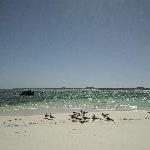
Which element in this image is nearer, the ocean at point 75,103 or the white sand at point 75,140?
the white sand at point 75,140

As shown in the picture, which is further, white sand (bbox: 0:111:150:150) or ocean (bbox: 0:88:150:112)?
ocean (bbox: 0:88:150:112)

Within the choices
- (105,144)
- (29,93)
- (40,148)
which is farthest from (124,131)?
(29,93)

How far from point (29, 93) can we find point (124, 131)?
7997cm

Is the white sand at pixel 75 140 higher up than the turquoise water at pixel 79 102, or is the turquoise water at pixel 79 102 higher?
the white sand at pixel 75 140

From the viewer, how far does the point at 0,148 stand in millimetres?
9672

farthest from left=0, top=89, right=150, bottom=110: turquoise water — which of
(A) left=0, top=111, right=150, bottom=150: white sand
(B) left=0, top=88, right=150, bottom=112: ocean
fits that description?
(A) left=0, top=111, right=150, bottom=150: white sand

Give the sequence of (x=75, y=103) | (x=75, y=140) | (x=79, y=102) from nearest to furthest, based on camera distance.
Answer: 1. (x=75, y=140)
2. (x=75, y=103)
3. (x=79, y=102)

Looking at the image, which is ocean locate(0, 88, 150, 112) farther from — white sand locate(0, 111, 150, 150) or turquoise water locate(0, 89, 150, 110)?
white sand locate(0, 111, 150, 150)

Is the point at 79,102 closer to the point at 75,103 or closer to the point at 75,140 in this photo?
the point at 75,103

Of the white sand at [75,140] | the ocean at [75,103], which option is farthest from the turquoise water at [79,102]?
the white sand at [75,140]

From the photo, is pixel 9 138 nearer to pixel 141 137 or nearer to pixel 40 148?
pixel 40 148

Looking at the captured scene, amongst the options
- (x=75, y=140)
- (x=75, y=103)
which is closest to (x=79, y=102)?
(x=75, y=103)

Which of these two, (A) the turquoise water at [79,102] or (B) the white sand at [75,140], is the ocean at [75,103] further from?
(B) the white sand at [75,140]

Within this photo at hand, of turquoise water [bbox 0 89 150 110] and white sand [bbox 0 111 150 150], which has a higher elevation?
white sand [bbox 0 111 150 150]
